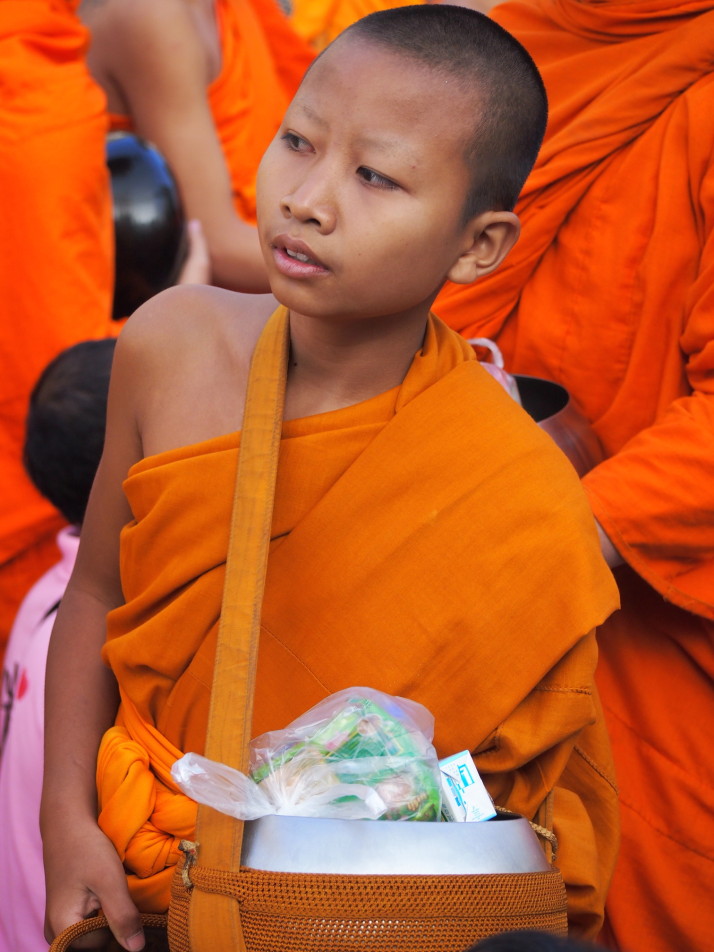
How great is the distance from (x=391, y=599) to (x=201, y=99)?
103 inches

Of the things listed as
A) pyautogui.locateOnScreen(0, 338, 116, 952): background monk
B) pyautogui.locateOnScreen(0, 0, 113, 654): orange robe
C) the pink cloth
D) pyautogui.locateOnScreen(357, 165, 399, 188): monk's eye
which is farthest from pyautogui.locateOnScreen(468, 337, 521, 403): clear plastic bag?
pyautogui.locateOnScreen(0, 0, 113, 654): orange robe

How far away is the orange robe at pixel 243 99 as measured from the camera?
12.3 ft

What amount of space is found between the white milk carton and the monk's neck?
53cm

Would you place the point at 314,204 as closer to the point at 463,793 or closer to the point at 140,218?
the point at 463,793

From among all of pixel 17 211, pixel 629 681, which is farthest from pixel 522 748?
pixel 17 211

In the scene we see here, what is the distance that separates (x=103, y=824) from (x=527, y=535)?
661 mm

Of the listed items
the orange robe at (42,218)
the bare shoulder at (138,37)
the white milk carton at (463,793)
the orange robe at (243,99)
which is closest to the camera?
the white milk carton at (463,793)

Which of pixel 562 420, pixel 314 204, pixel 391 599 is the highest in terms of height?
pixel 314 204

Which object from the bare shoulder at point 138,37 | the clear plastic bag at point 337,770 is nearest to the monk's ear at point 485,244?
the clear plastic bag at point 337,770

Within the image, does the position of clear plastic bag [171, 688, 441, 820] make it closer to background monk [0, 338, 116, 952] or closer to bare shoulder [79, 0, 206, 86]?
background monk [0, 338, 116, 952]

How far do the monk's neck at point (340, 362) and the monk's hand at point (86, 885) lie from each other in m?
0.62

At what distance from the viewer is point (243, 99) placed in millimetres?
3811

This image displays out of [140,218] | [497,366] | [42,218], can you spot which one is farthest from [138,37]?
[497,366]

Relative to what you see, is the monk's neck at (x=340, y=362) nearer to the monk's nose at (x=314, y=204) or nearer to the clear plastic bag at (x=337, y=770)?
the monk's nose at (x=314, y=204)
